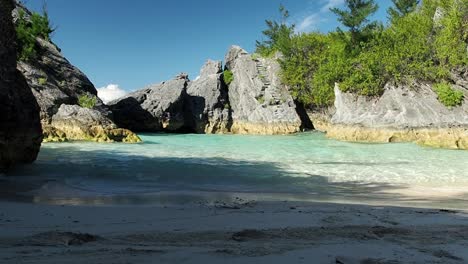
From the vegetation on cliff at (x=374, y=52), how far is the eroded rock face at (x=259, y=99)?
1537 mm

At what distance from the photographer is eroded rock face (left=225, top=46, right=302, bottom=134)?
3497 centimetres

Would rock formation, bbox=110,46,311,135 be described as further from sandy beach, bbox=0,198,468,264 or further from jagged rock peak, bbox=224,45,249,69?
sandy beach, bbox=0,198,468,264

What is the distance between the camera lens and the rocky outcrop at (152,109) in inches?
1336

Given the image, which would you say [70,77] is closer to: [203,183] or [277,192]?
[203,183]

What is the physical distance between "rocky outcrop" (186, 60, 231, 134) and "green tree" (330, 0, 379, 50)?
13.6 m

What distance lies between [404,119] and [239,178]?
17911mm

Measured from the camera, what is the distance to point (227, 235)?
3717 millimetres

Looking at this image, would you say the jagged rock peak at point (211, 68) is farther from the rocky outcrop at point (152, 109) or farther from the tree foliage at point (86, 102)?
the tree foliage at point (86, 102)

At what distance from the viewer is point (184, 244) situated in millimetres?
3369

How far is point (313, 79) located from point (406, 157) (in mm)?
21860

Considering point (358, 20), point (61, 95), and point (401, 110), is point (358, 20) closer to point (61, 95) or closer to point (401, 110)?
point (401, 110)

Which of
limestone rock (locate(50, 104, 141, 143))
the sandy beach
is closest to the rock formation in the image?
limestone rock (locate(50, 104, 141, 143))

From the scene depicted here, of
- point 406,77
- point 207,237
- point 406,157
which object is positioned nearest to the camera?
point 207,237

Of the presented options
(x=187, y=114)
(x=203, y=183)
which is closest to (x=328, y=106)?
(x=187, y=114)
